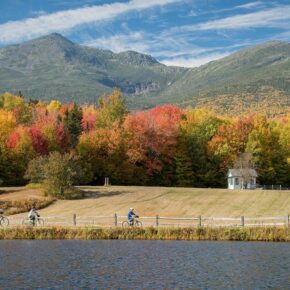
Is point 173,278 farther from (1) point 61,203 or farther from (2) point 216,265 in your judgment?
(1) point 61,203

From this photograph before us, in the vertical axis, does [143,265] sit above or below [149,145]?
below

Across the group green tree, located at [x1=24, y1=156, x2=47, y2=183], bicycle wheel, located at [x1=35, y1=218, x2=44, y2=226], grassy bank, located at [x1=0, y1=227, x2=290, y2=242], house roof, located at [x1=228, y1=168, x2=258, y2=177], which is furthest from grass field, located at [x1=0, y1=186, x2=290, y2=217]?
grassy bank, located at [x1=0, y1=227, x2=290, y2=242]

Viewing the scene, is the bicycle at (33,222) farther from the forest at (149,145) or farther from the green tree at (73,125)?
the green tree at (73,125)

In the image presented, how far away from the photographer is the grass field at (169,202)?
235 feet

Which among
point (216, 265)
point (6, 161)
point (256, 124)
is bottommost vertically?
point (216, 265)

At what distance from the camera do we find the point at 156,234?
5066 cm

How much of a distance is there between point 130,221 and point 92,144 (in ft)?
175

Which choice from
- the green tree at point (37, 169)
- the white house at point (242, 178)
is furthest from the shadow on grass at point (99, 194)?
the white house at point (242, 178)

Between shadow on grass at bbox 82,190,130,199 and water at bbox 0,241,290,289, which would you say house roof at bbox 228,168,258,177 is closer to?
shadow on grass at bbox 82,190,130,199

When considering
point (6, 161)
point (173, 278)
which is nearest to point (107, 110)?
point (6, 161)

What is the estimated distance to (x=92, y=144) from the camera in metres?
106

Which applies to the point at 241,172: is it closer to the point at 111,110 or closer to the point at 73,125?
the point at 111,110

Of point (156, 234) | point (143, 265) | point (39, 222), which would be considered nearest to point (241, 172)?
point (39, 222)

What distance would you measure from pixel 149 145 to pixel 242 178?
18.3m
